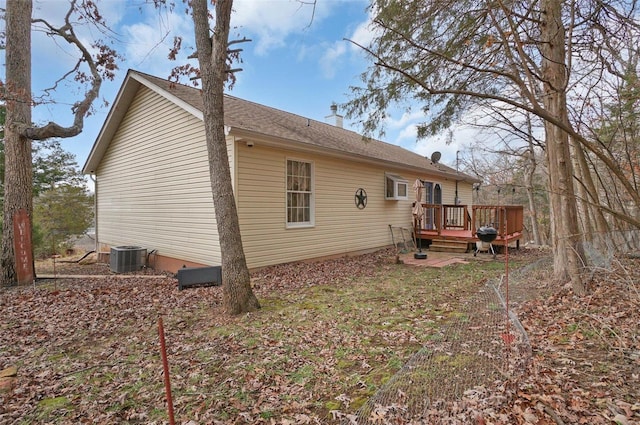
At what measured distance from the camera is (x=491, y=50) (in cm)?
557

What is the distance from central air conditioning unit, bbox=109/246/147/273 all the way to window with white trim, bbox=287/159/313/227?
15.6 ft

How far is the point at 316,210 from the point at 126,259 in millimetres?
5546

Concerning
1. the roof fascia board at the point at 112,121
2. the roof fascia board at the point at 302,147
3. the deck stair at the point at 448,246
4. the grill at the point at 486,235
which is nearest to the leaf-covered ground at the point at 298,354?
the roof fascia board at the point at 302,147

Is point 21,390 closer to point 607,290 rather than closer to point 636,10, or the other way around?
point 607,290

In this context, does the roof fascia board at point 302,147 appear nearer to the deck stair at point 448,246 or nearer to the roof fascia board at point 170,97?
the roof fascia board at point 170,97

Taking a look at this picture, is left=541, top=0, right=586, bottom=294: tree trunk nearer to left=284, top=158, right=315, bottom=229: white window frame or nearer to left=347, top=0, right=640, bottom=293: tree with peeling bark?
left=347, top=0, right=640, bottom=293: tree with peeling bark

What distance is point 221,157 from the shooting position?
4.55 m

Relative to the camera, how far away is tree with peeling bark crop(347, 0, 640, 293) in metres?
4.57

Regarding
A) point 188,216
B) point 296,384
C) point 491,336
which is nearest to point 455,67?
point 491,336

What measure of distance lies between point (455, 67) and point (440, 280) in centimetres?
402

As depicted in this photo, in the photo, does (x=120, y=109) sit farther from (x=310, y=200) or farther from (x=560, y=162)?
(x=560, y=162)

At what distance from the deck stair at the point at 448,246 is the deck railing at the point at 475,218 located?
1.29 feet

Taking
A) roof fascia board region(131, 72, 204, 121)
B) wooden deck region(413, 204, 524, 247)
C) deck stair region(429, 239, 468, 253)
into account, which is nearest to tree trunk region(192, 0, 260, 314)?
roof fascia board region(131, 72, 204, 121)

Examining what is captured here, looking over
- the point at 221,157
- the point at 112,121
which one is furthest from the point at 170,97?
the point at 221,157
